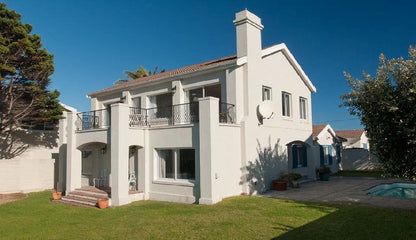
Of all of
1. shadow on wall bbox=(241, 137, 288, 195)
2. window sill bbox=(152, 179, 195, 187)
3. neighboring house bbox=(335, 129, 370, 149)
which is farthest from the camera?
neighboring house bbox=(335, 129, 370, 149)

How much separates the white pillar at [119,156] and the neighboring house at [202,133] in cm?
5

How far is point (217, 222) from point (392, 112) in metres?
6.70

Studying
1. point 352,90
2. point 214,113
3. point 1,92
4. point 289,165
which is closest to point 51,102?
point 1,92

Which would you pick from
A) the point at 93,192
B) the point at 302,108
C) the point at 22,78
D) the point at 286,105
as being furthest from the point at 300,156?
the point at 22,78

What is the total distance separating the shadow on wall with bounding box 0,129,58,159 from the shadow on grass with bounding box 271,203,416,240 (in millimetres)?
20924

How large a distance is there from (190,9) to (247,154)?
13.8 meters

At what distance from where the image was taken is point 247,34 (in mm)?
16406

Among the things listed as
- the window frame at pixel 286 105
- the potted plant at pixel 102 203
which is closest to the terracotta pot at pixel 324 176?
the window frame at pixel 286 105

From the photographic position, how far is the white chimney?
16369 mm

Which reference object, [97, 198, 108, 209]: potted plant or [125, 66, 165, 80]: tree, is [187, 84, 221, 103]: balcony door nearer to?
[97, 198, 108, 209]: potted plant

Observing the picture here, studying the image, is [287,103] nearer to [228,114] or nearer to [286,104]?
[286,104]

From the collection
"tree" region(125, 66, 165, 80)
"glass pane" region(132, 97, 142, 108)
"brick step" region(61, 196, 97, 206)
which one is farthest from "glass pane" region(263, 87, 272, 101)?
"tree" region(125, 66, 165, 80)

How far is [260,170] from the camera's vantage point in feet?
54.3

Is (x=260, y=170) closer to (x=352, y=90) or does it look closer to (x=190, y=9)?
(x=352, y=90)
